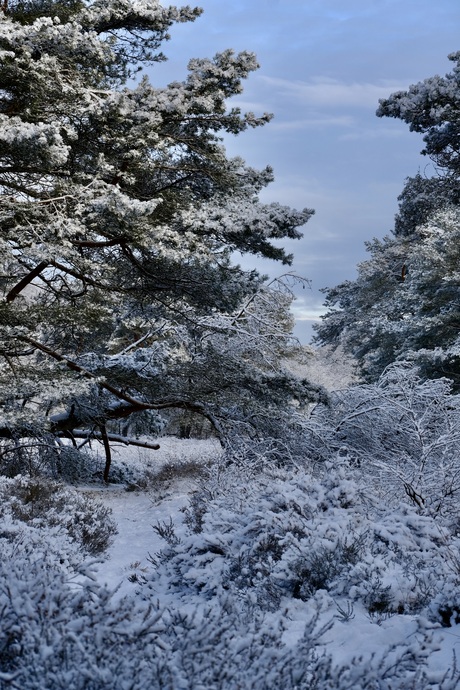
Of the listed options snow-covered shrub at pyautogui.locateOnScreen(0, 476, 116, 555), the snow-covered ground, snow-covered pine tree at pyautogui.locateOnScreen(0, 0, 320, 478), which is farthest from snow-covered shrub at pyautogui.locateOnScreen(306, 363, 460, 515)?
snow-covered shrub at pyautogui.locateOnScreen(0, 476, 116, 555)

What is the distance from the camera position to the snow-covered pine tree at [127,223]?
9.22m

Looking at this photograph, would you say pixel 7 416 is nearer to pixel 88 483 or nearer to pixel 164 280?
pixel 164 280

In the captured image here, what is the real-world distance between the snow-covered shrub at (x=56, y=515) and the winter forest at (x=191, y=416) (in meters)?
0.05

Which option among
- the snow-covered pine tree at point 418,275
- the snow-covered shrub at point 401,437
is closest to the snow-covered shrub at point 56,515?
the snow-covered shrub at point 401,437

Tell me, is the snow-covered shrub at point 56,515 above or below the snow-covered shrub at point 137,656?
below

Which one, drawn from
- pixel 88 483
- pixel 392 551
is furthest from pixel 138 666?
pixel 88 483

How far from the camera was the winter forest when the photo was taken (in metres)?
2.78

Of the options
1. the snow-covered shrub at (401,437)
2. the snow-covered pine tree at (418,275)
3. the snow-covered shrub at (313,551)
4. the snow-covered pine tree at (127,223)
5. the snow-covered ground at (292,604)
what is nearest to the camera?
the snow-covered ground at (292,604)

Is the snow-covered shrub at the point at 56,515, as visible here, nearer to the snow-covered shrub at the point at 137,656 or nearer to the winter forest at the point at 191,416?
the winter forest at the point at 191,416

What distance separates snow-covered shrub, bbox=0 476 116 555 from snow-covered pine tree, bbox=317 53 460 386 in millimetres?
9340

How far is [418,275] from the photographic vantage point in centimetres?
1883

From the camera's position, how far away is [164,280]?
12.0 metres

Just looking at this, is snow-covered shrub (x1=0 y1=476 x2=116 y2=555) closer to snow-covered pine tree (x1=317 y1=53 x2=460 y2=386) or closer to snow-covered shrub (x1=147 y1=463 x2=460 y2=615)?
snow-covered shrub (x1=147 y1=463 x2=460 y2=615)

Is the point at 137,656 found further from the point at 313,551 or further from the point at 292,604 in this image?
the point at 313,551
